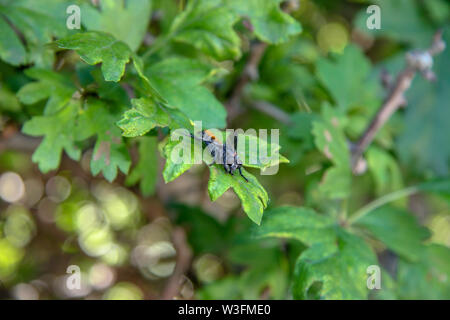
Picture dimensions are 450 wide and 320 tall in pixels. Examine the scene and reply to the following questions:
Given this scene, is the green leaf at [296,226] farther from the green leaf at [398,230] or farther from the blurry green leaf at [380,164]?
the blurry green leaf at [380,164]

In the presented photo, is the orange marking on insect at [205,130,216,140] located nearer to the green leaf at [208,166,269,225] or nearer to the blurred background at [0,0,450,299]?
the green leaf at [208,166,269,225]

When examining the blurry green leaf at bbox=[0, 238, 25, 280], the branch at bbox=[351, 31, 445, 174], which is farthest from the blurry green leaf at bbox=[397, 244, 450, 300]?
the blurry green leaf at bbox=[0, 238, 25, 280]

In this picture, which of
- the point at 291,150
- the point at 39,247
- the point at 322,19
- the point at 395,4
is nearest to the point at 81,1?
the point at 291,150

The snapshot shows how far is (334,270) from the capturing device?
0.90 m

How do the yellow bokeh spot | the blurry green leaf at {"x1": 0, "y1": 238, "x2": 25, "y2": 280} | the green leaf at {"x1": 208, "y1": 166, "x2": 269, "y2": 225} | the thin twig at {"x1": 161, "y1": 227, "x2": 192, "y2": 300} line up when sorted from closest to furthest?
the green leaf at {"x1": 208, "y1": 166, "x2": 269, "y2": 225}, the thin twig at {"x1": 161, "y1": 227, "x2": 192, "y2": 300}, the blurry green leaf at {"x1": 0, "y1": 238, "x2": 25, "y2": 280}, the yellow bokeh spot

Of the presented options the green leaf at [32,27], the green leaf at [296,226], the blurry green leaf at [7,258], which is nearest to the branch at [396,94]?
the green leaf at [296,226]

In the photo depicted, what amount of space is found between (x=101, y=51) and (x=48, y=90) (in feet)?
0.62

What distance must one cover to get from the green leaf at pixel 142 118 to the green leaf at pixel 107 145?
0.12 metres

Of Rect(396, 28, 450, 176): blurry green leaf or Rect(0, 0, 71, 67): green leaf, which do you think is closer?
Rect(0, 0, 71, 67): green leaf

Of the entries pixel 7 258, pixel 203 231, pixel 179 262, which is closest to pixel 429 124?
pixel 203 231

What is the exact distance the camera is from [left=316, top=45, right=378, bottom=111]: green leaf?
128 centimetres

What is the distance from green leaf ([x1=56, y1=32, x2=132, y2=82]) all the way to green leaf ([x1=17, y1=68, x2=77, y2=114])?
154 millimetres

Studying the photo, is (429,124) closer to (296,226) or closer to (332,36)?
(332,36)
